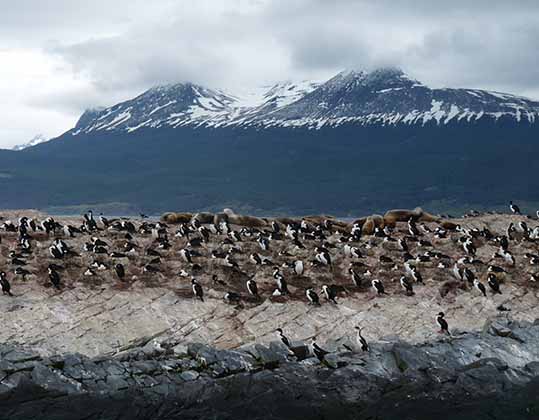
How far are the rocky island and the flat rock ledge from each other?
0.07 meters

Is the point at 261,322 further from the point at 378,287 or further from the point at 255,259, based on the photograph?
the point at 378,287

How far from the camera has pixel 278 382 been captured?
31422mm

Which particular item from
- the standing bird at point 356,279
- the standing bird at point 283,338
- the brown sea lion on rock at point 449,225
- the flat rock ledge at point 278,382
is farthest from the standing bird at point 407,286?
the brown sea lion on rock at point 449,225

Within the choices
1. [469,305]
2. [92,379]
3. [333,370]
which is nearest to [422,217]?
[469,305]

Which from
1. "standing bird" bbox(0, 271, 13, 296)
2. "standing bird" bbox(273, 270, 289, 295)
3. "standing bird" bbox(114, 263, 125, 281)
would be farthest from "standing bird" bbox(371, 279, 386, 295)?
"standing bird" bbox(0, 271, 13, 296)

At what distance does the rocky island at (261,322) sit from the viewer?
30.1 m

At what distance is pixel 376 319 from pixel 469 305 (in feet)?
16.5

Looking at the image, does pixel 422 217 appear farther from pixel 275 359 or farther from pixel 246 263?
pixel 275 359

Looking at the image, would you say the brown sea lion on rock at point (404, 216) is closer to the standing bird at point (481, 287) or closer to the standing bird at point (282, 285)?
the standing bird at point (481, 287)

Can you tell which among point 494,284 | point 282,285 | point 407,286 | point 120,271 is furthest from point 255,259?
point 494,284

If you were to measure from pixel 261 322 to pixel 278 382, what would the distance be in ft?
16.9

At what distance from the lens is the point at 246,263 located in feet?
139

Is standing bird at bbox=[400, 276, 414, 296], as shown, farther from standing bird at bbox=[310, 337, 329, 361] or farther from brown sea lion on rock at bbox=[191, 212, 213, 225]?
brown sea lion on rock at bbox=[191, 212, 213, 225]

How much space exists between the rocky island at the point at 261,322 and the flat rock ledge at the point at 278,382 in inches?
2.8
